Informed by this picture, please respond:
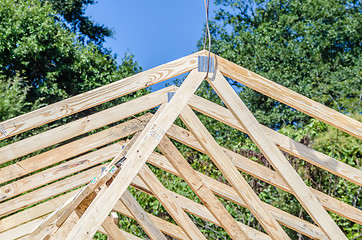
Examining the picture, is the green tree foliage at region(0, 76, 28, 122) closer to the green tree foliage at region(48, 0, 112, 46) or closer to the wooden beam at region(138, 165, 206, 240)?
the green tree foliage at region(48, 0, 112, 46)

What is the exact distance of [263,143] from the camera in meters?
2.68

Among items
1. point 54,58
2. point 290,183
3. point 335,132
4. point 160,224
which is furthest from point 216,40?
point 290,183

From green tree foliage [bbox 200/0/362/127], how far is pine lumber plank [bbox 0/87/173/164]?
27.2 feet

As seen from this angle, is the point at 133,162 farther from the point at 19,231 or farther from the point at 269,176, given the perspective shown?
the point at 19,231

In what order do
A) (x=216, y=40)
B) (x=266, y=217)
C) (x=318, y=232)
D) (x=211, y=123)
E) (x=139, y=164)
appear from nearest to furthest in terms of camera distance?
(x=139, y=164), (x=266, y=217), (x=318, y=232), (x=211, y=123), (x=216, y=40)

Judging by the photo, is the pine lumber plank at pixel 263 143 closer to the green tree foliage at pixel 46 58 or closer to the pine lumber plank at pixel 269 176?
the pine lumber plank at pixel 269 176

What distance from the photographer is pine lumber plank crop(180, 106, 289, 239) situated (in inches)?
106

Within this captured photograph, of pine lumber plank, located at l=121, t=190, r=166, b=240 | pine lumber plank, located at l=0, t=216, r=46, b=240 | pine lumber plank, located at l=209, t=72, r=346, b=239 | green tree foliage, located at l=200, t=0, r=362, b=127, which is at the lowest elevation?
pine lumber plank, located at l=0, t=216, r=46, b=240

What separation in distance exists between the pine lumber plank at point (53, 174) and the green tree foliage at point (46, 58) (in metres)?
5.59

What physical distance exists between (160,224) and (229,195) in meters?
1.07

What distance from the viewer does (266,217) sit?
2.76 meters

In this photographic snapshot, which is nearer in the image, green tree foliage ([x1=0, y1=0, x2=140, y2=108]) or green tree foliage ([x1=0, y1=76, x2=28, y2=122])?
green tree foliage ([x1=0, y1=76, x2=28, y2=122])

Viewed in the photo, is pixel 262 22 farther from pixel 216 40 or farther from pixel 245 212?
pixel 245 212

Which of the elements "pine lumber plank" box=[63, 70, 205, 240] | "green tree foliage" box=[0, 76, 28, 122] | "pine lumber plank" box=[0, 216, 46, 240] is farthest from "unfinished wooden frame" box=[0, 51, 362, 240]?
"green tree foliage" box=[0, 76, 28, 122]
